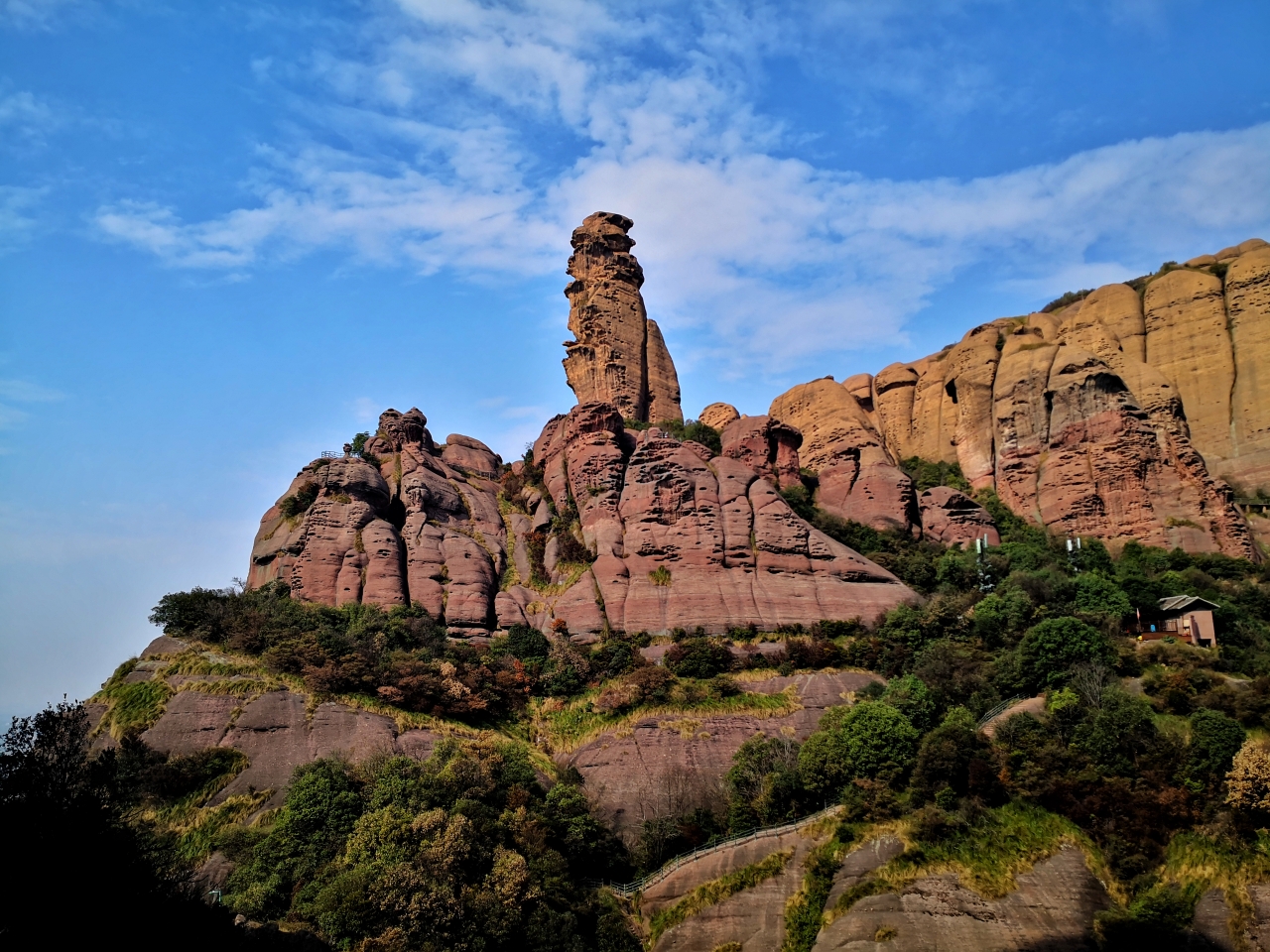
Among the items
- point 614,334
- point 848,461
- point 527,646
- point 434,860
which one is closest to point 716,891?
point 434,860

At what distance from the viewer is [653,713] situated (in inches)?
1767

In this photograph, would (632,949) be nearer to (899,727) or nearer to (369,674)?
(899,727)

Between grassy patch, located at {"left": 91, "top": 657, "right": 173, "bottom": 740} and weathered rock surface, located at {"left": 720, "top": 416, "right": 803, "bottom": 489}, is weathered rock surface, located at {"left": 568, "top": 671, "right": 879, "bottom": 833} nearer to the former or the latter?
grassy patch, located at {"left": 91, "top": 657, "right": 173, "bottom": 740}

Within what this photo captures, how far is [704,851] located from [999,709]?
42.6 ft

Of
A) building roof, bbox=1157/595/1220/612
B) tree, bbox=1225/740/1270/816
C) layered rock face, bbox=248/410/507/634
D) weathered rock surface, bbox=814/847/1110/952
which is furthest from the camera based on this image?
layered rock face, bbox=248/410/507/634

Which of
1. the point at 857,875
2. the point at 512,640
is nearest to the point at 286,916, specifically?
the point at 857,875

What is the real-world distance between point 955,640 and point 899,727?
10.2m

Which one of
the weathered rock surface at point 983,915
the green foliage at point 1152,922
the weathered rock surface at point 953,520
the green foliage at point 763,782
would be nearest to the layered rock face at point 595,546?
the weathered rock surface at point 953,520

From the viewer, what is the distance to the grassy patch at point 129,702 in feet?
131

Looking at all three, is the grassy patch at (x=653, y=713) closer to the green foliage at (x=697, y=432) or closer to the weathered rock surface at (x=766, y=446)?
the weathered rock surface at (x=766, y=446)

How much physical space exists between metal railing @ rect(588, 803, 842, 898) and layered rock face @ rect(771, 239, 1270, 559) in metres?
28.5

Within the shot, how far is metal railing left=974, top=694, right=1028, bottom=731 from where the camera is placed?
132 feet

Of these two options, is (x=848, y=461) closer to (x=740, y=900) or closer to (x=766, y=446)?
(x=766, y=446)

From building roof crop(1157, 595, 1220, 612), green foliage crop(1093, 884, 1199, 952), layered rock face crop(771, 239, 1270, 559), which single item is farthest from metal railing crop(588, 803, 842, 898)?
layered rock face crop(771, 239, 1270, 559)
